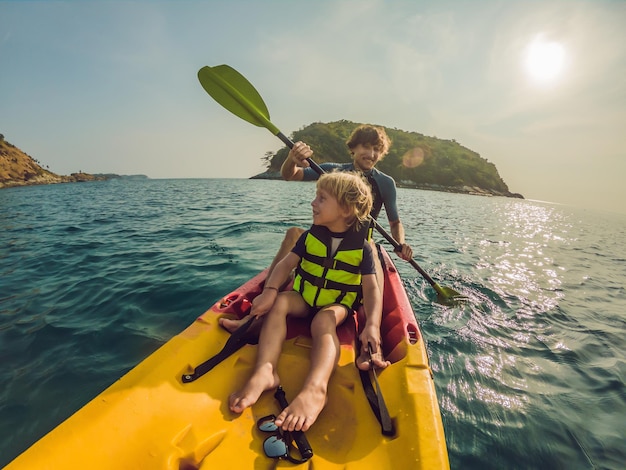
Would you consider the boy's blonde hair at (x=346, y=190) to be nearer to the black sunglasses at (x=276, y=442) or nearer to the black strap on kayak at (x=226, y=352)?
the black strap on kayak at (x=226, y=352)

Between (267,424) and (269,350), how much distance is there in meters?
0.45

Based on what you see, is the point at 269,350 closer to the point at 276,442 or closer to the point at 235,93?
the point at 276,442

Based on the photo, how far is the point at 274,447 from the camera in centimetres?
146

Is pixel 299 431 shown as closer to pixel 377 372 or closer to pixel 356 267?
pixel 377 372

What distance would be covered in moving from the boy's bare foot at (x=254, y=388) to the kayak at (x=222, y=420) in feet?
0.17

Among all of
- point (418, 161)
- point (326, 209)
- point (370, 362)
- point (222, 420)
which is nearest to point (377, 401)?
point (370, 362)

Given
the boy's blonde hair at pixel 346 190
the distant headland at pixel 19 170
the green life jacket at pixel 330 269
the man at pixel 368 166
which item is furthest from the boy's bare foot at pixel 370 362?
the distant headland at pixel 19 170

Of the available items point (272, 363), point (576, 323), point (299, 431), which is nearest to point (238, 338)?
point (272, 363)

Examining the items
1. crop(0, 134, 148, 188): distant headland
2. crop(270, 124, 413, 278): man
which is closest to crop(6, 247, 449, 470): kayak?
crop(270, 124, 413, 278): man

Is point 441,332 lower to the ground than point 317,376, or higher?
lower

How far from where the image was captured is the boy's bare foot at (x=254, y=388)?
65.9 inches

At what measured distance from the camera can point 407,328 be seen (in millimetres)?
2369

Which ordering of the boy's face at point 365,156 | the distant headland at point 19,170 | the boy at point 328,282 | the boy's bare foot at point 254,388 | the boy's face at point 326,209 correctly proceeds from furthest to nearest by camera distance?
the distant headland at point 19,170, the boy's face at point 365,156, the boy's face at point 326,209, the boy at point 328,282, the boy's bare foot at point 254,388

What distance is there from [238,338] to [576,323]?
4903 mm
